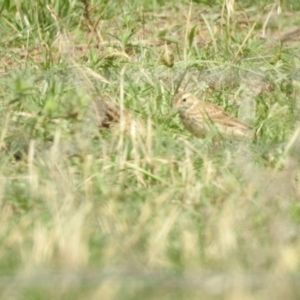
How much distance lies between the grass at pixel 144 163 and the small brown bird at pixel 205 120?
93 mm

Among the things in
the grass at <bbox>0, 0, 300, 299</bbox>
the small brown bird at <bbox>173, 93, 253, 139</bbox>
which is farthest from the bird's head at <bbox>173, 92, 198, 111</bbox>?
the grass at <bbox>0, 0, 300, 299</bbox>

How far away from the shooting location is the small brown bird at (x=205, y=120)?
7.26 m

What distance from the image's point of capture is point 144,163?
6.54 meters

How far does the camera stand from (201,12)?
10312 mm

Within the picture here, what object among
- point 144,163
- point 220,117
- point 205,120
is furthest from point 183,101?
point 144,163

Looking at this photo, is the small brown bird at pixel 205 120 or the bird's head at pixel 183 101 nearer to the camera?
the small brown bird at pixel 205 120

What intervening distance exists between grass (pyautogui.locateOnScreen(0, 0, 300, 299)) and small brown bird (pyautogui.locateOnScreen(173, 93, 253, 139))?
0.31ft

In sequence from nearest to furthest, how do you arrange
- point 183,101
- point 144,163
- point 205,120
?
point 144,163 → point 205,120 → point 183,101

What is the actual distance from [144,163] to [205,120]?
862 mm

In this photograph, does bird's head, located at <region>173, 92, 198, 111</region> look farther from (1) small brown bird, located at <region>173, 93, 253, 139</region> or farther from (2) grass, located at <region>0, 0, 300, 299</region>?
(2) grass, located at <region>0, 0, 300, 299</region>

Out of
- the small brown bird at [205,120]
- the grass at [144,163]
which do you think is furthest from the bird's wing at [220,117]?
the grass at [144,163]

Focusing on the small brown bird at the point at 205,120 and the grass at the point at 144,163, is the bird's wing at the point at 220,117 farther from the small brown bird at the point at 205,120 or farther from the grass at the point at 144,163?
the grass at the point at 144,163

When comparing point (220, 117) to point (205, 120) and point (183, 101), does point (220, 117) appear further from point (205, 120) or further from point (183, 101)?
point (205, 120)

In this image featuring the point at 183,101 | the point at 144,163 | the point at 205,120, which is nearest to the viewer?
the point at 144,163
